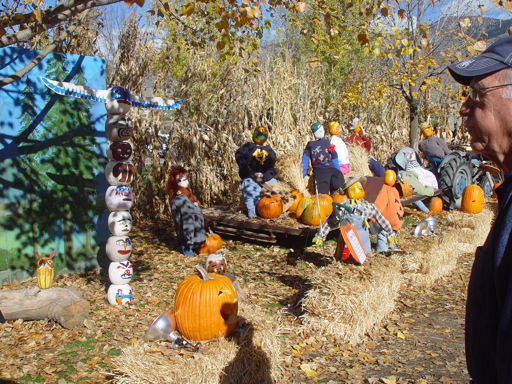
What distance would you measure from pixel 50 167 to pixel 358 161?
6.79 m

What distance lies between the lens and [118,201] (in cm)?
506

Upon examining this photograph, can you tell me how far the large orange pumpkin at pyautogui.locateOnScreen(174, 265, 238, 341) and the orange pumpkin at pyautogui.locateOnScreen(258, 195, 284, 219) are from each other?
152 inches

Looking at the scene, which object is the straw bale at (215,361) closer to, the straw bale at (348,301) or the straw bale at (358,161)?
the straw bale at (348,301)

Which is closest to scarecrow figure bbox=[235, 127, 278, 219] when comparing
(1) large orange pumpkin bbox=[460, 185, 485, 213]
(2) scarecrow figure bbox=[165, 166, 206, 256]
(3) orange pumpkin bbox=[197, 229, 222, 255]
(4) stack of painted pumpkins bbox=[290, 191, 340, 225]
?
(4) stack of painted pumpkins bbox=[290, 191, 340, 225]

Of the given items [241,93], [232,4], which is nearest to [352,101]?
[241,93]

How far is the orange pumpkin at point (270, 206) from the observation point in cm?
778

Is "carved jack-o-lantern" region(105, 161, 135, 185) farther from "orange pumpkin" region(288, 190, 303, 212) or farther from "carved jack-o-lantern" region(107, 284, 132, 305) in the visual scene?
"orange pumpkin" region(288, 190, 303, 212)

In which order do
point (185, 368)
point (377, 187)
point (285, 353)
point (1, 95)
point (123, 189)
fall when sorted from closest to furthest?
1. point (185, 368)
2. point (285, 353)
3. point (123, 189)
4. point (1, 95)
5. point (377, 187)

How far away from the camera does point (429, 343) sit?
4.29 metres

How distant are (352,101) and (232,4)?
323 inches

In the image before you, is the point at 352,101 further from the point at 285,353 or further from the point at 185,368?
the point at 185,368

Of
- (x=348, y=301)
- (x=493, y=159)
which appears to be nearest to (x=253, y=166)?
(x=348, y=301)

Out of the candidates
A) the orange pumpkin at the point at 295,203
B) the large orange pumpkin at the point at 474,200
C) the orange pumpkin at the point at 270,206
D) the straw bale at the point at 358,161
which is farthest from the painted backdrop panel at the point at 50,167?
the large orange pumpkin at the point at 474,200

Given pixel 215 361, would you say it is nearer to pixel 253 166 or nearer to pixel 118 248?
pixel 118 248
